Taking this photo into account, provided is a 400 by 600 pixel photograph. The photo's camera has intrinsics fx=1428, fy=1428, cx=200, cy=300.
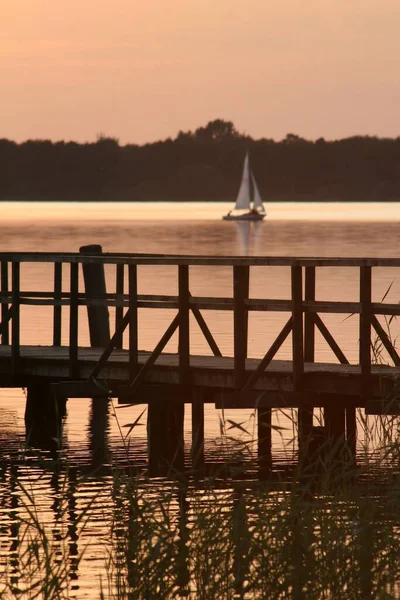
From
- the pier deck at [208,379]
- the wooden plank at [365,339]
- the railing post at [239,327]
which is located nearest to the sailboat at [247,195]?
the pier deck at [208,379]

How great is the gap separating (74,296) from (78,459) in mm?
2064

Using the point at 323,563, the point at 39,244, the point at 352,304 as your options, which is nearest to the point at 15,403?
the point at 352,304

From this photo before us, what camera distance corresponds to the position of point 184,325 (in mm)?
15984

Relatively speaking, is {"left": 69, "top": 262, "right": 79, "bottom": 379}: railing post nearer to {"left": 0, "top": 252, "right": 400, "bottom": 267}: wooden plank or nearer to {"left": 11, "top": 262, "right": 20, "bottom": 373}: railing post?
{"left": 0, "top": 252, "right": 400, "bottom": 267}: wooden plank

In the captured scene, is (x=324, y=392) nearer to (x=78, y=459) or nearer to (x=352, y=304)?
(x=352, y=304)

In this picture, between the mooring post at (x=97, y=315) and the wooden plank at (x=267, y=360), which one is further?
the mooring post at (x=97, y=315)

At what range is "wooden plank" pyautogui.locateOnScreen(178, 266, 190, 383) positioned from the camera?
1580 cm

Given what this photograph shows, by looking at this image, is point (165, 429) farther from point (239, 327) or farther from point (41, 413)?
point (41, 413)

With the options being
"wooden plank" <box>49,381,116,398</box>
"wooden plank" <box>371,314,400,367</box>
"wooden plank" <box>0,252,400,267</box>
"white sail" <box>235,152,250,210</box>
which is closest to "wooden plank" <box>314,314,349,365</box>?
"wooden plank" <box>0,252,400,267</box>

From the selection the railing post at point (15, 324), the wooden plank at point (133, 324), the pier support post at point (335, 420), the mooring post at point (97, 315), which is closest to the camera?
the pier support post at point (335, 420)

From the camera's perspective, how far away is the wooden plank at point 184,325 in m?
15.8

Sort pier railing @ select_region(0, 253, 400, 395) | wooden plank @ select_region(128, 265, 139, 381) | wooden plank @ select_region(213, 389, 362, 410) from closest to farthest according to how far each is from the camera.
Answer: pier railing @ select_region(0, 253, 400, 395)
wooden plank @ select_region(213, 389, 362, 410)
wooden plank @ select_region(128, 265, 139, 381)

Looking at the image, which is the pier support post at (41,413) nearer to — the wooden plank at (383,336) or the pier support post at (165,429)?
the pier support post at (165,429)

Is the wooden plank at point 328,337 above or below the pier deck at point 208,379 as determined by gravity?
above
